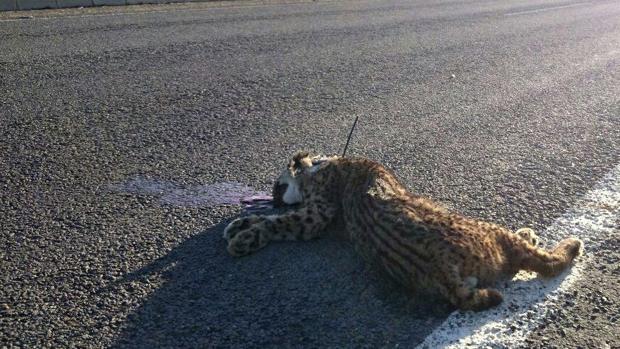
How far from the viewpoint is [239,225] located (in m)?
4.06

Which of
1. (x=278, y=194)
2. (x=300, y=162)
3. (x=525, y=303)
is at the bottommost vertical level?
(x=525, y=303)

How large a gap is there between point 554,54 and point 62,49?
301 inches

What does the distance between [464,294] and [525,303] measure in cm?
35

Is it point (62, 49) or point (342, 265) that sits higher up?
point (62, 49)

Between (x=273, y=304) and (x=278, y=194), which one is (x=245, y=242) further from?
(x=278, y=194)

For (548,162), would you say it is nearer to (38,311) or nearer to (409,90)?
(409,90)

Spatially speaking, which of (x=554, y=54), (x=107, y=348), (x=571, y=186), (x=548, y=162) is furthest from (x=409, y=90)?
(x=107, y=348)

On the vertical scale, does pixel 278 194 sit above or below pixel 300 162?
below

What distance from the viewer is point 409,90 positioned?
7.77 meters

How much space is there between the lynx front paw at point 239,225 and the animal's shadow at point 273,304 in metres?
0.10

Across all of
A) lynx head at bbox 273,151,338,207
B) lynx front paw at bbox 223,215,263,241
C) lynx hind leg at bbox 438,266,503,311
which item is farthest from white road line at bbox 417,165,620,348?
lynx head at bbox 273,151,338,207

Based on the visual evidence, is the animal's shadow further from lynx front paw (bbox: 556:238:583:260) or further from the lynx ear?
the lynx ear

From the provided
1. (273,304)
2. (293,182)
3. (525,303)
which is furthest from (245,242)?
(525,303)

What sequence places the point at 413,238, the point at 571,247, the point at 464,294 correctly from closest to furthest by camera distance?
the point at 464,294
the point at 413,238
the point at 571,247
